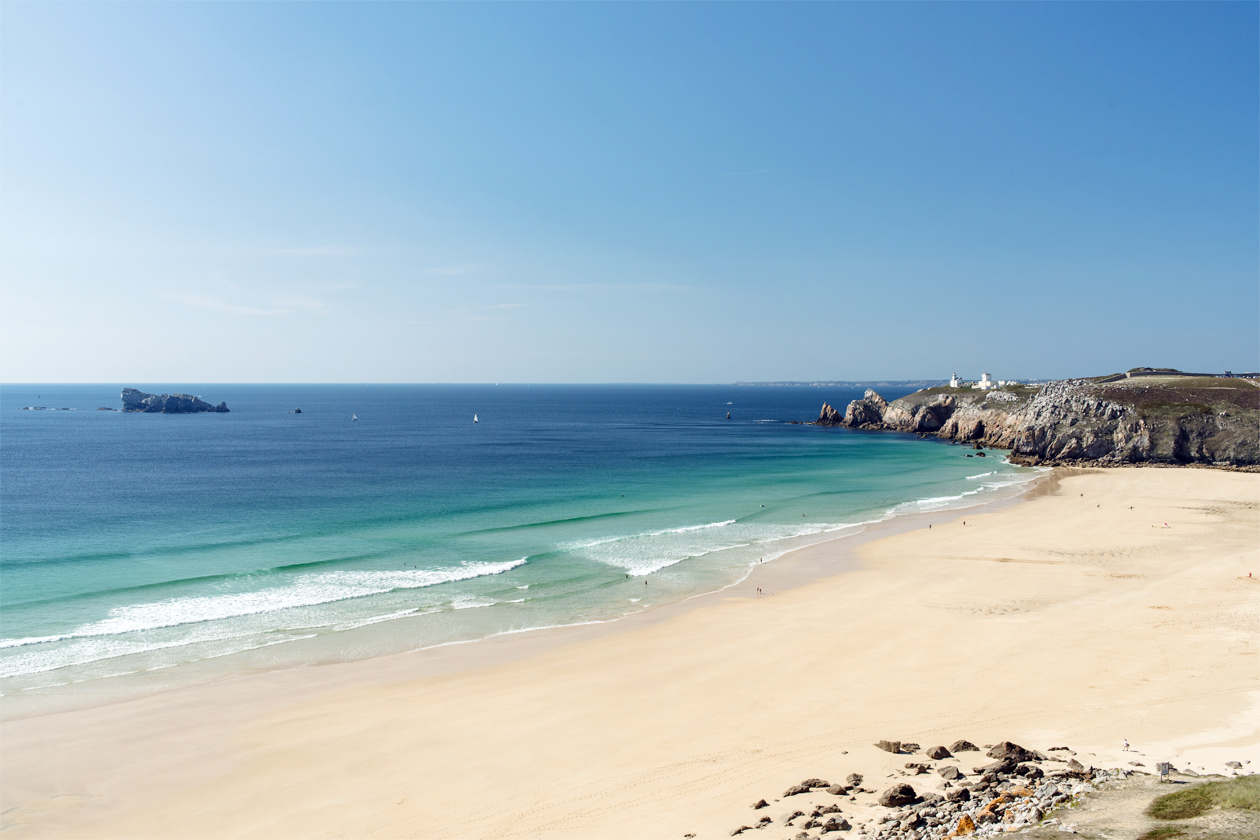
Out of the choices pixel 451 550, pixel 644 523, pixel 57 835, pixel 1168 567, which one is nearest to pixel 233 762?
pixel 57 835

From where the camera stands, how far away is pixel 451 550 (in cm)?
3834

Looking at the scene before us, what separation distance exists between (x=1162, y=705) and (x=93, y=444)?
113432mm

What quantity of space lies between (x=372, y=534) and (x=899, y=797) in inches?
1424

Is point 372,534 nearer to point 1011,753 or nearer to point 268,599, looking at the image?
point 268,599

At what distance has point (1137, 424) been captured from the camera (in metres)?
73.9

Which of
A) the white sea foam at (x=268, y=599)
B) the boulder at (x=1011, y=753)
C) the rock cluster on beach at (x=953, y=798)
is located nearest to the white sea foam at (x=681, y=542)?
the white sea foam at (x=268, y=599)

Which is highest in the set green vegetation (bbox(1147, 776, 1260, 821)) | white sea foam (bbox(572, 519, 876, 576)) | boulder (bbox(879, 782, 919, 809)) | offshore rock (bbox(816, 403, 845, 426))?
offshore rock (bbox(816, 403, 845, 426))

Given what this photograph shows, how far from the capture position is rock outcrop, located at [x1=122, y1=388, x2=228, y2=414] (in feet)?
500

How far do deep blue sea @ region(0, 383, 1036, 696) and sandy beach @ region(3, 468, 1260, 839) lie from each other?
365 cm

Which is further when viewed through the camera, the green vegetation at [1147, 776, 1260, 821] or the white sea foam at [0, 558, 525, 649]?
the white sea foam at [0, 558, 525, 649]

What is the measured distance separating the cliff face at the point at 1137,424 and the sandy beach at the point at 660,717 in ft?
163

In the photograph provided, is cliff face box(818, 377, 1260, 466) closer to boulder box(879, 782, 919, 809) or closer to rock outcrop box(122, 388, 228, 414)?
boulder box(879, 782, 919, 809)

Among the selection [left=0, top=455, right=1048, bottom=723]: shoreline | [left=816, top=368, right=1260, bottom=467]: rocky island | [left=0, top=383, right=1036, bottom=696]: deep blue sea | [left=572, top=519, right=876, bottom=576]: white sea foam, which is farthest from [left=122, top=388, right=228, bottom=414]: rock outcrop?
[left=816, top=368, right=1260, bottom=467]: rocky island

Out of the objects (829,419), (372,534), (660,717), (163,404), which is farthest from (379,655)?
(163,404)
